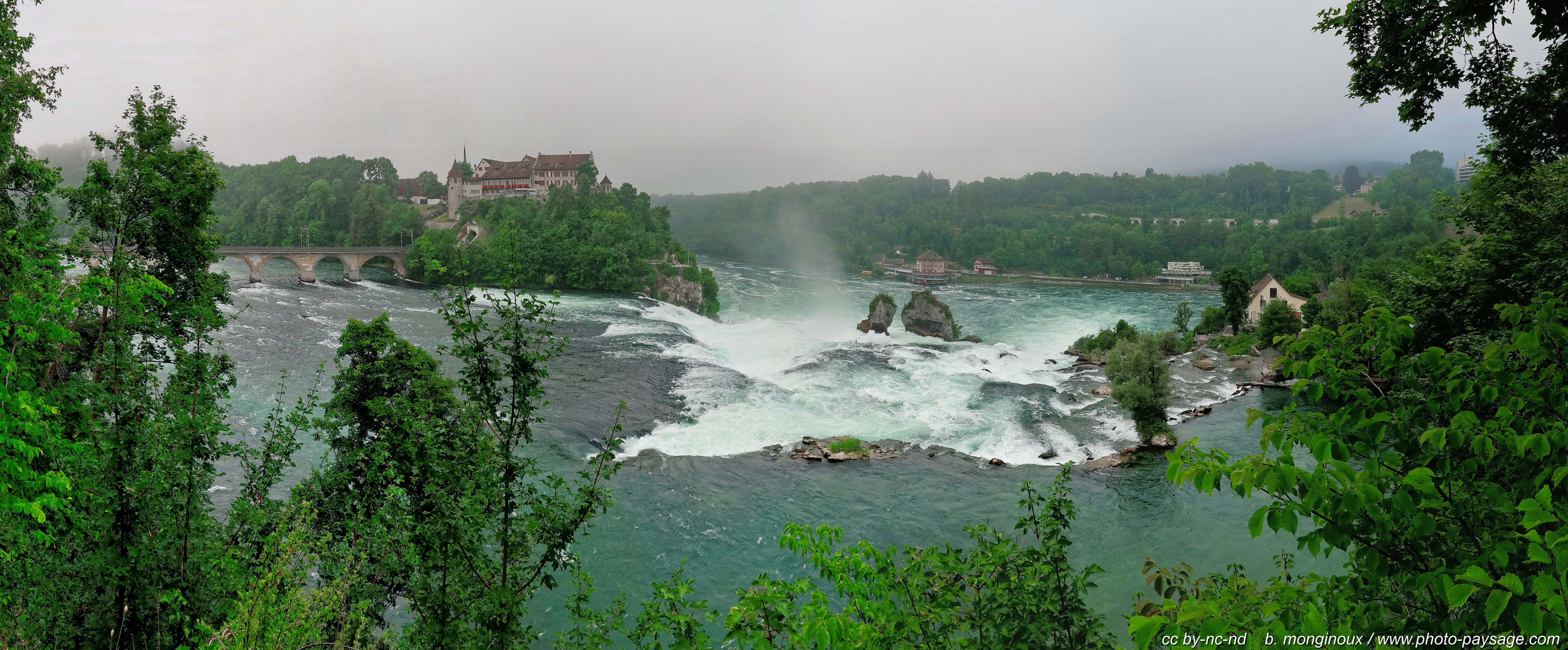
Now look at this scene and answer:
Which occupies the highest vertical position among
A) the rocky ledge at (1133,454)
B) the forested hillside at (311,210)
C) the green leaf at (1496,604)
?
the forested hillside at (311,210)

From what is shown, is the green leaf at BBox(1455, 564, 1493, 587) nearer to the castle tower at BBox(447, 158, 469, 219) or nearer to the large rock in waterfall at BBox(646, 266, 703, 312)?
the large rock in waterfall at BBox(646, 266, 703, 312)

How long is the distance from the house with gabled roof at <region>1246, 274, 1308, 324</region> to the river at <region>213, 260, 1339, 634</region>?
1143 centimetres

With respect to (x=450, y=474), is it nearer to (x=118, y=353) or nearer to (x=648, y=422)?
(x=118, y=353)

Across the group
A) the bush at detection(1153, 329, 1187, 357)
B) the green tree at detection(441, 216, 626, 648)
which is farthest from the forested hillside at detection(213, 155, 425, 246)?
the green tree at detection(441, 216, 626, 648)

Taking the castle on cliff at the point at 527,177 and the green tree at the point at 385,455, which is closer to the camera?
the green tree at the point at 385,455

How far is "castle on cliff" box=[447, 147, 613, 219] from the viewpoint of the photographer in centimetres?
9406

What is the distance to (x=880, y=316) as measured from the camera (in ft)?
163

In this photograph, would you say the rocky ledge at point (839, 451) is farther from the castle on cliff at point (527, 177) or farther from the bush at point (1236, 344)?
the castle on cliff at point (527, 177)

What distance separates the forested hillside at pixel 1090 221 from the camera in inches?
3098

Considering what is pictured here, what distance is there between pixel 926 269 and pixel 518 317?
89292 millimetres

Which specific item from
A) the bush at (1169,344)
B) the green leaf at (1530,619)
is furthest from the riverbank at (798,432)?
the green leaf at (1530,619)

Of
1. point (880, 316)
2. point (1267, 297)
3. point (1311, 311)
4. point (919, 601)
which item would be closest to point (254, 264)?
point (880, 316)

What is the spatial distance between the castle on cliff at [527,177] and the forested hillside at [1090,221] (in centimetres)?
3375

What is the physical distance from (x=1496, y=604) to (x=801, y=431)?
906 inches
